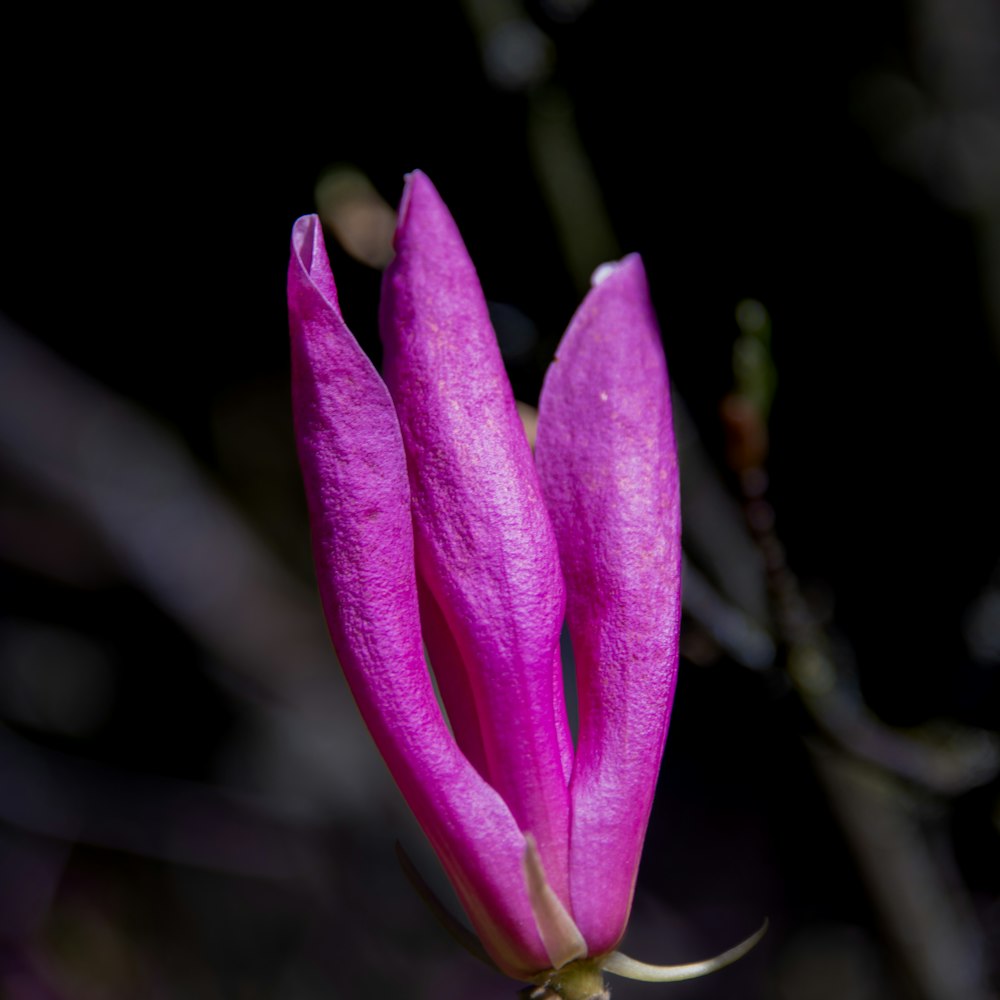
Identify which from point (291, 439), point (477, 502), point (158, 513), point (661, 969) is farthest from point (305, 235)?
point (291, 439)

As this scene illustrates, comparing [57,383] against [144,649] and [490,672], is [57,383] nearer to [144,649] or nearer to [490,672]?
[144,649]

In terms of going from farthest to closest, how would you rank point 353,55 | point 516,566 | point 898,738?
point 353,55 < point 898,738 < point 516,566

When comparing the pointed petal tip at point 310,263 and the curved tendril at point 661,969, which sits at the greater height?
the pointed petal tip at point 310,263

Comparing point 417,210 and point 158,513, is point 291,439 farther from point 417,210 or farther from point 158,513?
point 417,210

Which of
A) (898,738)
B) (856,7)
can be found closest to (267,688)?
(898,738)

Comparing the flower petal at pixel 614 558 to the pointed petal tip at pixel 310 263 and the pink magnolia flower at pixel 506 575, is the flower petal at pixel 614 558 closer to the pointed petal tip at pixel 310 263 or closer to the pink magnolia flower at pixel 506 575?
the pink magnolia flower at pixel 506 575

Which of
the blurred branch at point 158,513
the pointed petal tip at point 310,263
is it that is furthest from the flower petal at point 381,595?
the blurred branch at point 158,513

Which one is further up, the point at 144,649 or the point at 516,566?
the point at 516,566
